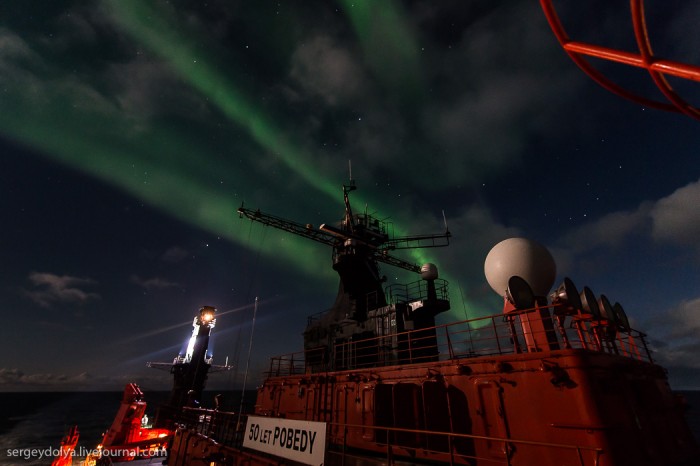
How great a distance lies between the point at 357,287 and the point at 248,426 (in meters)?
15.1

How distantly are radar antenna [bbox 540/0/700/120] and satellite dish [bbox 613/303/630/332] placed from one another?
10.4 m

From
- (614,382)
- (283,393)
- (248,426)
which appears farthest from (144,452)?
(614,382)

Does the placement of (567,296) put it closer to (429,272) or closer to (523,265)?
(523,265)

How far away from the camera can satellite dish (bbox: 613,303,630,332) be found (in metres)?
10.4

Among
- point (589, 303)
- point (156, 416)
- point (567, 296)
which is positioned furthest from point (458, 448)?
point (156, 416)

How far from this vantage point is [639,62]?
2.62 metres

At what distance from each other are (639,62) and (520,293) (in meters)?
8.65

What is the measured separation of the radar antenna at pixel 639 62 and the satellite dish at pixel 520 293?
26.0ft

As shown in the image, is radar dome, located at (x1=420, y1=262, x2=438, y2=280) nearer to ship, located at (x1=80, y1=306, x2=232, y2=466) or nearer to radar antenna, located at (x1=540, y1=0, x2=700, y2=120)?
ship, located at (x1=80, y1=306, x2=232, y2=466)

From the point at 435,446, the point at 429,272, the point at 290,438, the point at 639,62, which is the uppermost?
the point at 429,272

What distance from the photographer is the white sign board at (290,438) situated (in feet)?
18.5

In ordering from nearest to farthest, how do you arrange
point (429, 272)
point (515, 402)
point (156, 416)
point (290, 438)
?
point (290, 438) < point (515, 402) < point (429, 272) < point (156, 416)

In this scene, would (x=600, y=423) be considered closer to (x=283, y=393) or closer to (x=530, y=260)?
(x=530, y=260)

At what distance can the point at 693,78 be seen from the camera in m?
2.32
